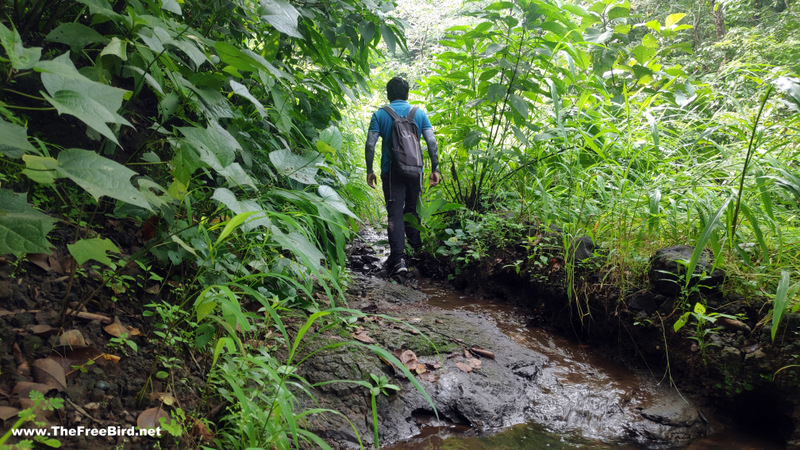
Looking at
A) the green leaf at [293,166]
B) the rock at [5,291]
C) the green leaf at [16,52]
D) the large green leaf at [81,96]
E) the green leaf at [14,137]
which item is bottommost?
the rock at [5,291]

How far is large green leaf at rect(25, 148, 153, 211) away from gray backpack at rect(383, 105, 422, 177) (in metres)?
3.41

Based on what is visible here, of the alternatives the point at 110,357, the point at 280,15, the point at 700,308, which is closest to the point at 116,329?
the point at 110,357

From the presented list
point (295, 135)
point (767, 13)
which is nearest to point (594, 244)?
point (295, 135)

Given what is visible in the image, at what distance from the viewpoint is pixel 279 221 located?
1810 mm

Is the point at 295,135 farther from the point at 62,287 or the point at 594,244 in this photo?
the point at 594,244

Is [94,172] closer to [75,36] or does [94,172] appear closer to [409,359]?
[75,36]

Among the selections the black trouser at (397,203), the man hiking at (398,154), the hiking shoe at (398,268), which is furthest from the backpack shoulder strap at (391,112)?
the hiking shoe at (398,268)

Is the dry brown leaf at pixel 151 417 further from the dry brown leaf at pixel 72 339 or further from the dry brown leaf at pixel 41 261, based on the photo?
the dry brown leaf at pixel 41 261

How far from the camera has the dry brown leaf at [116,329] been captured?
1358mm

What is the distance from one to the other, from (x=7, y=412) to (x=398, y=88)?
400 cm

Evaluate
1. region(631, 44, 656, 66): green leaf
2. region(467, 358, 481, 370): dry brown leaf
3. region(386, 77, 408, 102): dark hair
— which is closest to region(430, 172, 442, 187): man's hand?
region(386, 77, 408, 102): dark hair

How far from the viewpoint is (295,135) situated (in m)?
2.57

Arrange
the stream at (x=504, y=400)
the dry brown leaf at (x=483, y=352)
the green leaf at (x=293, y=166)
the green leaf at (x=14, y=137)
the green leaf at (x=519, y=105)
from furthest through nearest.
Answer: the green leaf at (x=519, y=105) < the dry brown leaf at (x=483, y=352) < the stream at (x=504, y=400) < the green leaf at (x=293, y=166) < the green leaf at (x=14, y=137)

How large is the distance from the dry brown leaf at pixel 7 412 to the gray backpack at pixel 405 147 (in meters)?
3.50
